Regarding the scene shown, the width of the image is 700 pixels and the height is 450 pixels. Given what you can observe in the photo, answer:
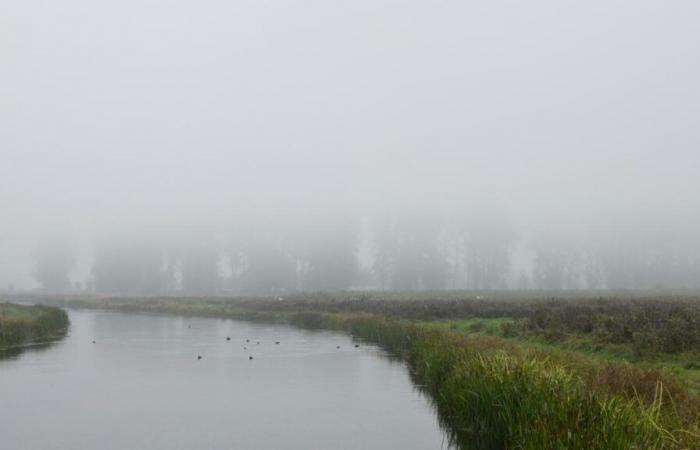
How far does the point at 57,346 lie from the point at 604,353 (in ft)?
109

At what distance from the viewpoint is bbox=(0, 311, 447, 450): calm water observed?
18.3 m

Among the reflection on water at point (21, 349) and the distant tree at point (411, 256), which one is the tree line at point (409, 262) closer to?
the distant tree at point (411, 256)

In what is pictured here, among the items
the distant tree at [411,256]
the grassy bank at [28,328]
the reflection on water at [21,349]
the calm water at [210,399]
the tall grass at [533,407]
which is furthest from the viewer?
the distant tree at [411,256]

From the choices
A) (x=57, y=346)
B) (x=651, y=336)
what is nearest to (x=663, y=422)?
(x=651, y=336)

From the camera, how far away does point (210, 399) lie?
24.0m

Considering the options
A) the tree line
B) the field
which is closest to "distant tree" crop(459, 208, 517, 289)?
the tree line

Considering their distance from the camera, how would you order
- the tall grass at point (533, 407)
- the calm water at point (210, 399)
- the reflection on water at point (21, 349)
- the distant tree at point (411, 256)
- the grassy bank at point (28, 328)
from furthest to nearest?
the distant tree at point (411, 256) < the grassy bank at point (28, 328) < the reflection on water at point (21, 349) < the calm water at point (210, 399) < the tall grass at point (533, 407)

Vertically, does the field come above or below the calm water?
above

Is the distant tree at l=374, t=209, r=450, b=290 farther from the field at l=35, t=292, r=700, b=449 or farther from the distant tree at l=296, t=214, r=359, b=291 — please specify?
the field at l=35, t=292, r=700, b=449

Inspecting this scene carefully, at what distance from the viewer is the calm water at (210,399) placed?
18.3 m

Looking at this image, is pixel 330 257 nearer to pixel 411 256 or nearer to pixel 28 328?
pixel 411 256

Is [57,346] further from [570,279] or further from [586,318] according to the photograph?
[570,279]

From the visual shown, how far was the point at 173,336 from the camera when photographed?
47.6 metres

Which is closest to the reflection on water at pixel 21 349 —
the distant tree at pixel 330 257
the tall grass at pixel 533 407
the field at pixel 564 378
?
the field at pixel 564 378
